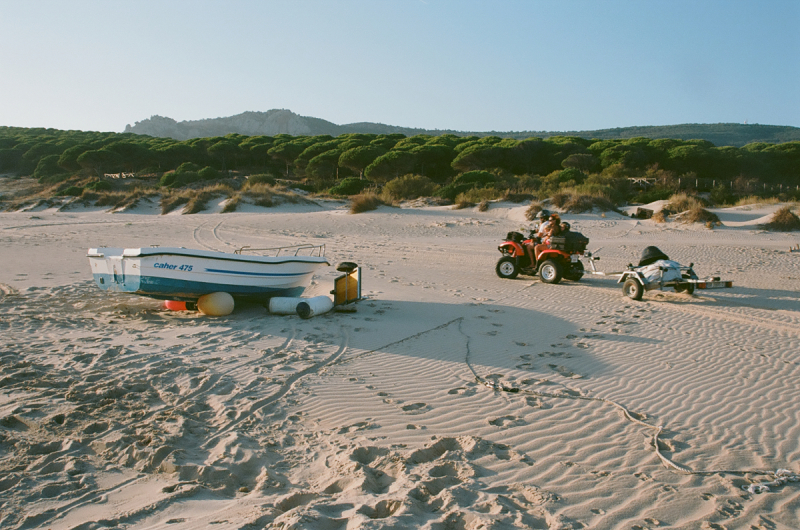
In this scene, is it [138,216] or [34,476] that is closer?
[34,476]

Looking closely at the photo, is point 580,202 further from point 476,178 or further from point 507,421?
point 507,421

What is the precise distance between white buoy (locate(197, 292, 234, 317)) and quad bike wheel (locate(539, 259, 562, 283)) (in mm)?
6491

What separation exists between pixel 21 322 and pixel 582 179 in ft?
92.5

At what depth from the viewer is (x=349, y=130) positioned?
415 feet

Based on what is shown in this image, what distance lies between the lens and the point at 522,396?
221 inches

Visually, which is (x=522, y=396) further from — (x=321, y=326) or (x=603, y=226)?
(x=603, y=226)

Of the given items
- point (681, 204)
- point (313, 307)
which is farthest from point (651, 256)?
point (681, 204)

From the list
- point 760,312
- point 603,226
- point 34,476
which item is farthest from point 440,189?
point 34,476

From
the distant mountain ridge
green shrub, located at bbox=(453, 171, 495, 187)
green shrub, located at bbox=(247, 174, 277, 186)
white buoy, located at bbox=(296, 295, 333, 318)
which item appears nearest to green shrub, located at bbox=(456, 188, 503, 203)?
green shrub, located at bbox=(453, 171, 495, 187)

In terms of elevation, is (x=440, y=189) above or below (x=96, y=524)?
above

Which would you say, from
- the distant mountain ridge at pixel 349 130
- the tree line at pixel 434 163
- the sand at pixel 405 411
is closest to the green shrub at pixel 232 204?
the tree line at pixel 434 163

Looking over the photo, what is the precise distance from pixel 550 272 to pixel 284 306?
582cm

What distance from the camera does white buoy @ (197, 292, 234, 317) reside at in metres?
8.65

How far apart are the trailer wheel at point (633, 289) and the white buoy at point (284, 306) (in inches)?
229
